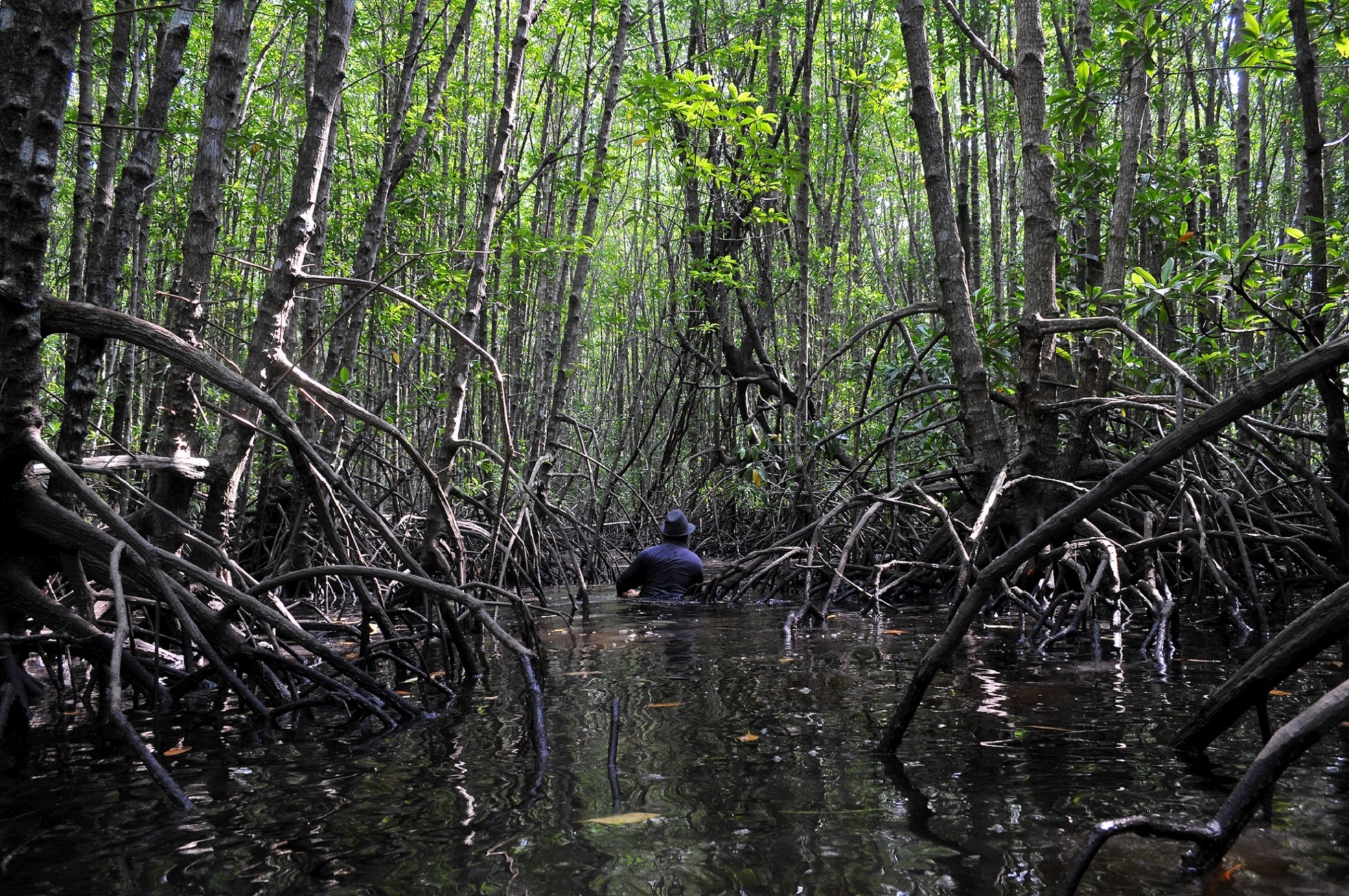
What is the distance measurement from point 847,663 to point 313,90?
10.9ft

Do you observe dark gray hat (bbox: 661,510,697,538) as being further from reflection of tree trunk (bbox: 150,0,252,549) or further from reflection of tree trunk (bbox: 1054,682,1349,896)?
reflection of tree trunk (bbox: 1054,682,1349,896)

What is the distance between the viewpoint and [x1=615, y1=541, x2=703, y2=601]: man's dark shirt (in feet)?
23.7

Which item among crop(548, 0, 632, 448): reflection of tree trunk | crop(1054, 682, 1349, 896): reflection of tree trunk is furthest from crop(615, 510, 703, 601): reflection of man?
crop(1054, 682, 1349, 896): reflection of tree trunk

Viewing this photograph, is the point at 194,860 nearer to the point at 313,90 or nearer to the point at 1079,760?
the point at 1079,760

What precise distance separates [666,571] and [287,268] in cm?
402

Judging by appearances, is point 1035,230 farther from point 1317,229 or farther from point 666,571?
point 666,571

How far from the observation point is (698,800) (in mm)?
2199

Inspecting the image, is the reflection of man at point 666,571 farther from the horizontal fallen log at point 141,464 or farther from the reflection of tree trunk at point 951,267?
the horizontal fallen log at point 141,464

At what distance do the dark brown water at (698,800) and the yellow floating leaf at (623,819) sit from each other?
29 millimetres

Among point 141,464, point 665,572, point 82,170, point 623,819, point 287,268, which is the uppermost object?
point 82,170

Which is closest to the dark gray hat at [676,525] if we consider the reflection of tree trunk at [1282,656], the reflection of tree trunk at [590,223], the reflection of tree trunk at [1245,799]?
the reflection of tree trunk at [590,223]

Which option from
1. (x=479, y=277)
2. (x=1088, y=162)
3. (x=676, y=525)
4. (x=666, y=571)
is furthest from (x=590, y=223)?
(x=1088, y=162)

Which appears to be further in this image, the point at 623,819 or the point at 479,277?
the point at 479,277

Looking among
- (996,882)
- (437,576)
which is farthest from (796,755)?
(437,576)
